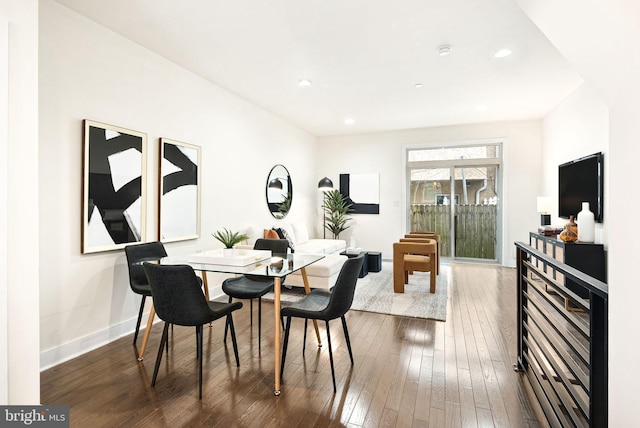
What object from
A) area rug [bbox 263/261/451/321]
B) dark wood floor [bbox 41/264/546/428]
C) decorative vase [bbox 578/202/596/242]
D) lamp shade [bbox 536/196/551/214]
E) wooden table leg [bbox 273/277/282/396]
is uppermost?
lamp shade [bbox 536/196/551/214]

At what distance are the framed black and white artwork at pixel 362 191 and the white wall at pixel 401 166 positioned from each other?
113mm

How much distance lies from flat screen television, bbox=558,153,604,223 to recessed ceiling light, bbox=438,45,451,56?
2.22 metres

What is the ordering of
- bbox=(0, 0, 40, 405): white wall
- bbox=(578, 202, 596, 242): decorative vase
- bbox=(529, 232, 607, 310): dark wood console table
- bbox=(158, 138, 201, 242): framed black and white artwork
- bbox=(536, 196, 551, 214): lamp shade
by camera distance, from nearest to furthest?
bbox=(0, 0, 40, 405): white wall, bbox=(158, 138, 201, 242): framed black and white artwork, bbox=(529, 232, 607, 310): dark wood console table, bbox=(578, 202, 596, 242): decorative vase, bbox=(536, 196, 551, 214): lamp shade

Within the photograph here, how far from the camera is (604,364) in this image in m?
1.28

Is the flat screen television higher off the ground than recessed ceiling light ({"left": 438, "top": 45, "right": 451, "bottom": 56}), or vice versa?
recessed ceiling light ({"left": 438, "top": 45, "right": 451, "bottom": 56})

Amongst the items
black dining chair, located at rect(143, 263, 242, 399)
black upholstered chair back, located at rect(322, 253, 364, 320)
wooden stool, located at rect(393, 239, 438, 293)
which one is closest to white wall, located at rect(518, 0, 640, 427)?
black upholstered chair back, located at rect(322, 253, 364, 320)

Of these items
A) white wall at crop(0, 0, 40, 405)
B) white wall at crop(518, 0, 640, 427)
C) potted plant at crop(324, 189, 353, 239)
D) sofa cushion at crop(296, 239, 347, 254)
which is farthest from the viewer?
potted plant at crop(324, 189, 353, 239)

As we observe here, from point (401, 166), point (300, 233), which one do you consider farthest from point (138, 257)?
point (401, 166)

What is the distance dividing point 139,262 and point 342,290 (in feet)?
5.91

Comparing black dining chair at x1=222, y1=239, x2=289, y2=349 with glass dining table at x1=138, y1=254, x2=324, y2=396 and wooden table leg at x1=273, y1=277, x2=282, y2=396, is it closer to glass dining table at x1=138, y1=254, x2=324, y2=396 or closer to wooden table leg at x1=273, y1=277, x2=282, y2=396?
glass dining table at x1=138, y1=254, x2=324, y2=396

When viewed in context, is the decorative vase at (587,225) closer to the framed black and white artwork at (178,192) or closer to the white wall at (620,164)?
the white wall at (620,164)

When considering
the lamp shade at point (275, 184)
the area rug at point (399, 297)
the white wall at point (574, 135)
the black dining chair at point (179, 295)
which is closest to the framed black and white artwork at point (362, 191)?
the lamp shade at point (275, 184)

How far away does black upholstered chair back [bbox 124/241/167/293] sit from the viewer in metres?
2.82

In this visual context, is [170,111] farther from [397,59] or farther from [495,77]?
[495,77]
